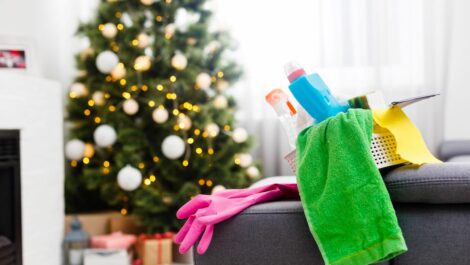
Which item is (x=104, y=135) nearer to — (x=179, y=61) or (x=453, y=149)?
(x=179, y=61)

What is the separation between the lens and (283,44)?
3.63 metres

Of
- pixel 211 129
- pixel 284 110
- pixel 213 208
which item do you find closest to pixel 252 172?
pixel 211 129

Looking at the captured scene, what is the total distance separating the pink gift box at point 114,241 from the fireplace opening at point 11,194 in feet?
2.00

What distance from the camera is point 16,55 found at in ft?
9.18

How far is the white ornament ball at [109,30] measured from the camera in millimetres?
3186

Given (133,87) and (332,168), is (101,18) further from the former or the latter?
(332,168)

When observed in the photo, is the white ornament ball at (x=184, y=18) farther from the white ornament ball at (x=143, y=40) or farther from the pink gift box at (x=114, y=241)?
the pink gift box at (x=114, y=241)

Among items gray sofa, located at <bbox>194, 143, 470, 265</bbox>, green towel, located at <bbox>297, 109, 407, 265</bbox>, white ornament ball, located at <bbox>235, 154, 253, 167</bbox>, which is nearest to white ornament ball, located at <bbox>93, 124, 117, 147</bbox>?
white ornament ball, located at <bbox>235, 154, 253, 167</bbox>

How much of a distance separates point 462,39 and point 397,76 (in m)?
0.43

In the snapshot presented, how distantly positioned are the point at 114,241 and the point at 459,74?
2.20m

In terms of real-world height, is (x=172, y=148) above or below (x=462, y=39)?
below

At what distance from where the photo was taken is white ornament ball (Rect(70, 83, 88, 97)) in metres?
3.24

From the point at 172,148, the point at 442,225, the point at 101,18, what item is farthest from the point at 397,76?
the point at 442,225

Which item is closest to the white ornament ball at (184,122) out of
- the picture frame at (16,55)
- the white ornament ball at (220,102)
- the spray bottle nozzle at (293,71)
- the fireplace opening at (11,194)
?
the white ornament ball at (220,102)
